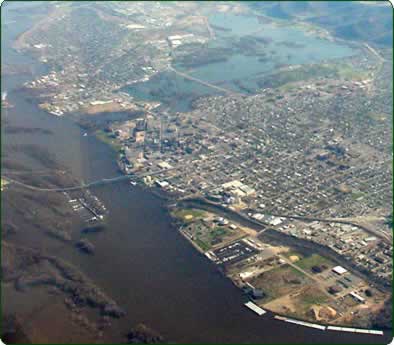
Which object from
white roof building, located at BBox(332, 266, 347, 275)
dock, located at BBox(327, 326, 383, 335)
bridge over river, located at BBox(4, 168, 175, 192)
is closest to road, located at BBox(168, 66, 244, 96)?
bridge over river, located at BBox(4, 168, 175, 192)

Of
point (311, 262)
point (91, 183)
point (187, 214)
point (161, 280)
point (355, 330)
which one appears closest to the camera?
point (355, 330)

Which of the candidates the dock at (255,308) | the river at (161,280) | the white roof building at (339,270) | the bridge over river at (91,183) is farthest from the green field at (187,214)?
the white roof building at (339,270)

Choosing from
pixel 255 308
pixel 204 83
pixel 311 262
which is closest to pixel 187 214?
pixel 311 262

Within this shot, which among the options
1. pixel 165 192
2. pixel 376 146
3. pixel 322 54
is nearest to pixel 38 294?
pixel 165 192

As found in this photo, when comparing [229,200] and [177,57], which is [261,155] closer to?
[229,200]

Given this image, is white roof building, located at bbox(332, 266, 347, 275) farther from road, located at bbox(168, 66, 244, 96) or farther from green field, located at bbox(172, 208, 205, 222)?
road, located at bbox(168, 66, 244, 96)

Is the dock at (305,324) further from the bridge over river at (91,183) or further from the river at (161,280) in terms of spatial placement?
the bridge over river at (91,183)

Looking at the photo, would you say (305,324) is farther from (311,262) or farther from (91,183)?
(91,183)
